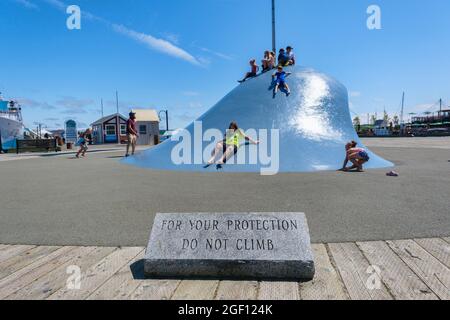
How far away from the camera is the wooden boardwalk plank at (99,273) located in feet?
8.51

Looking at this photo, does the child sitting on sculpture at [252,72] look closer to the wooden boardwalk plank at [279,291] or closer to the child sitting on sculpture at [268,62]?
the child sitting on sculpture at [268,62]

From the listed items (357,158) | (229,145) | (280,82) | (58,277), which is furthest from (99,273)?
(280,82)

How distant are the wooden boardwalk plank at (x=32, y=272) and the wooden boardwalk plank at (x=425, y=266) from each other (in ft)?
12.3

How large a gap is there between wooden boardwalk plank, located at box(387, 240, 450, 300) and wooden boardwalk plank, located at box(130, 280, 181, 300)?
2.33 meters

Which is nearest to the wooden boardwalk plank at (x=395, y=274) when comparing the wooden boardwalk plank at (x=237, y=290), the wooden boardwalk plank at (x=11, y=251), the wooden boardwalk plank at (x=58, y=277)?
the wooden boardwalk plank at (x=237, y=290)

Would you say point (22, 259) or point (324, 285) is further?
point (22, 259)

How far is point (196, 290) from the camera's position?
2662 millimetres

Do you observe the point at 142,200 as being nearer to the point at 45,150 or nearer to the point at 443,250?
the point at 443,250

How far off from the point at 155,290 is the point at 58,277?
1057 mm

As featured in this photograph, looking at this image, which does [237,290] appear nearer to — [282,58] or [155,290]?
[155,290]

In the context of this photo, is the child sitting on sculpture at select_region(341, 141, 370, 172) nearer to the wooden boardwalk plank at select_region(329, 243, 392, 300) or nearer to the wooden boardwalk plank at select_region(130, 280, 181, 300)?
the wooden boardwalk plank at select_region(329, 243, 392, 300)

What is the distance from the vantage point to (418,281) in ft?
8.96

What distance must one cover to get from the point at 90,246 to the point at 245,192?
3.61 meters

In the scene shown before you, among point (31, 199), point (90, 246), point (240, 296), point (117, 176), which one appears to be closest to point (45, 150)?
point (117, 176)
